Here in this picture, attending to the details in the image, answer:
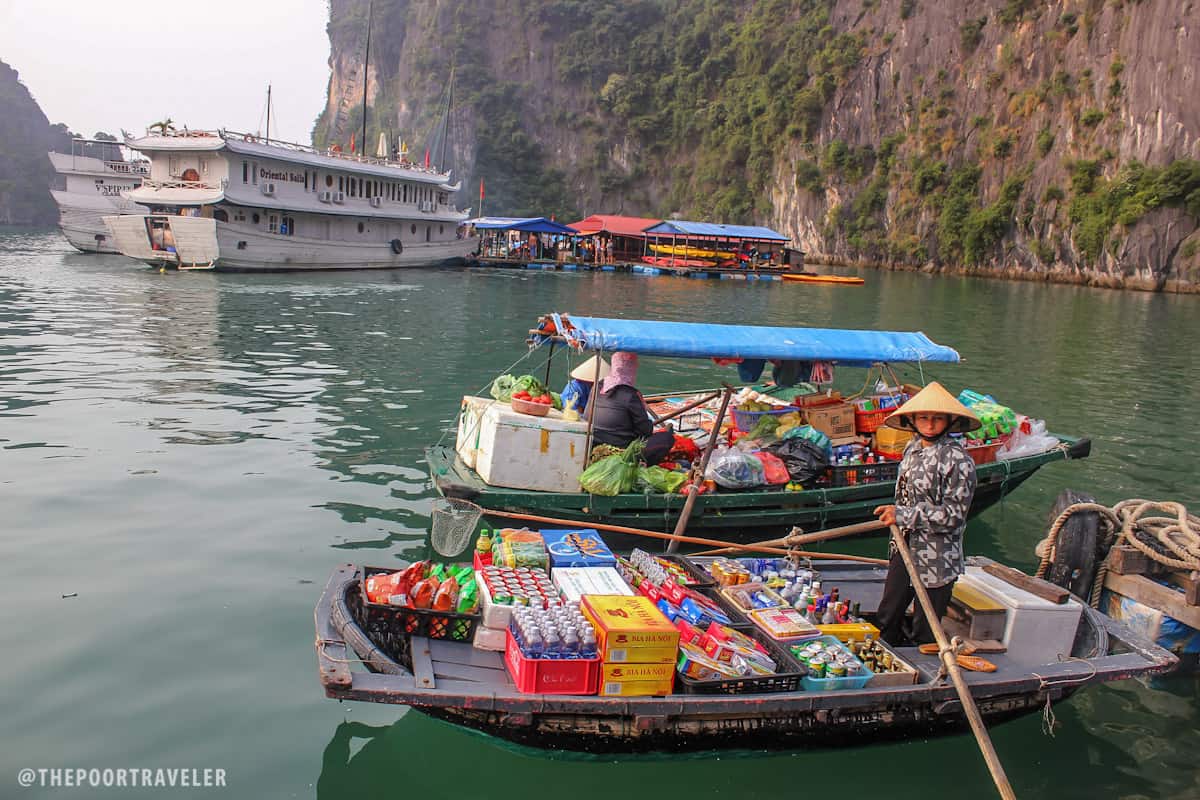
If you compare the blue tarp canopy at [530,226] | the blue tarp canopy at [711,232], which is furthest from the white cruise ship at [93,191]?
the blue tarp canopy at [711,232]

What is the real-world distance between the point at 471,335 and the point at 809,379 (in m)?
14.3

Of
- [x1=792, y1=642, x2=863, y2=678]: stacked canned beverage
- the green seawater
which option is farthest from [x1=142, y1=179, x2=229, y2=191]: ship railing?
[x1=792, y1=642, x2=863, y2=678]: stacked canned beverage

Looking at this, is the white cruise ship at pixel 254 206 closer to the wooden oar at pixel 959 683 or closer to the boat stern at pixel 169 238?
the boat stern at pixel 169 238

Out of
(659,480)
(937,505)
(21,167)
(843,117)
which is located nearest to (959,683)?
(937,505)

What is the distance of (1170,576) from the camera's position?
22.8 ft

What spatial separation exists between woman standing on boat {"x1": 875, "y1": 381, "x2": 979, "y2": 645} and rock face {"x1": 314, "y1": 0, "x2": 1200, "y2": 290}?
4749 centimetres

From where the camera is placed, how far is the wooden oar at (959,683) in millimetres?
4480

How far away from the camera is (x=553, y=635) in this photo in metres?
4.93

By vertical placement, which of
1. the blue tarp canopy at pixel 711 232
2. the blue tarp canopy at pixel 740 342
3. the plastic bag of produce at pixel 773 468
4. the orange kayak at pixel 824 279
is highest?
the blue tarp canopy at pixel 711 232

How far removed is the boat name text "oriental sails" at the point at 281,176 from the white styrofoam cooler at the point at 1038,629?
35.7 m

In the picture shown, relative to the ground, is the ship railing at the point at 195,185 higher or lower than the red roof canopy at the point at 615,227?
lower

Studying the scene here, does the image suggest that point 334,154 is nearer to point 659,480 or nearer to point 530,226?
point 530,226

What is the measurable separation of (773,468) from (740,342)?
4.56 ft

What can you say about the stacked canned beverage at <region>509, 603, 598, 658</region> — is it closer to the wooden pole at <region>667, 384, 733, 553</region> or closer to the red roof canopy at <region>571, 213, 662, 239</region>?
the wooden pole at <region>667, 384, 733, 553</region>
